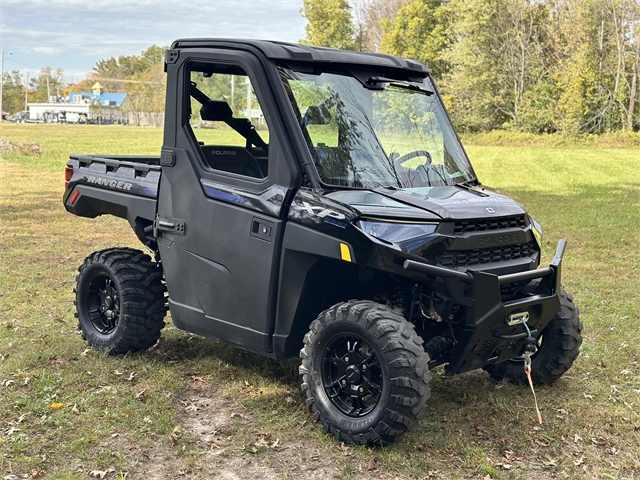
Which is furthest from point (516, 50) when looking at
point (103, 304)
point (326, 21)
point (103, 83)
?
point (103, 83)

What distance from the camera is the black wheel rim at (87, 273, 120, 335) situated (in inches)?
262

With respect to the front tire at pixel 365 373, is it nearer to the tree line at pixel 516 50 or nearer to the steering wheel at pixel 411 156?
the steering wheel at pixel 411 156

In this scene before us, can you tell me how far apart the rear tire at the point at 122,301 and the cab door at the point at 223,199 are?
1.43ft

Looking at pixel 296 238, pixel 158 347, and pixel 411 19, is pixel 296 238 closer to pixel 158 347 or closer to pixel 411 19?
pixel 158 347

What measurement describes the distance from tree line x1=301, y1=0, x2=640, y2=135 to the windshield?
49630 mm

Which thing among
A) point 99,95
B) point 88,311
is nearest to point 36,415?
point 88,311

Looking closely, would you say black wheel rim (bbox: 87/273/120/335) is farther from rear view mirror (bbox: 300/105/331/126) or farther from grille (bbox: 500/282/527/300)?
grille (bbox: 500/282/527/300)

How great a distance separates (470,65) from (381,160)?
54327mm

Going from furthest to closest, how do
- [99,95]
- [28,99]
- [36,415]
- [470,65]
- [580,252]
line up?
[28,99]
[99,95]
[470,65]
[580,252]
[36,415]

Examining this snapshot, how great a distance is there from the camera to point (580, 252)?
1227cm

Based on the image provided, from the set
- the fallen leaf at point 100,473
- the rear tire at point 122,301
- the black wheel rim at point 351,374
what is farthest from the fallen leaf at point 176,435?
the rear tire at point 122,301

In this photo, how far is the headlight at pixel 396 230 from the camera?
4641mm

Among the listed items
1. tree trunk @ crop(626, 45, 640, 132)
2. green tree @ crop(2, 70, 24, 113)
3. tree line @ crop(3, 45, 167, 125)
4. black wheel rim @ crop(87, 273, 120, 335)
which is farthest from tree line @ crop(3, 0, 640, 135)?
green tree @ crop(2, 70, 24, 113)

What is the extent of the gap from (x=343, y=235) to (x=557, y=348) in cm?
210
